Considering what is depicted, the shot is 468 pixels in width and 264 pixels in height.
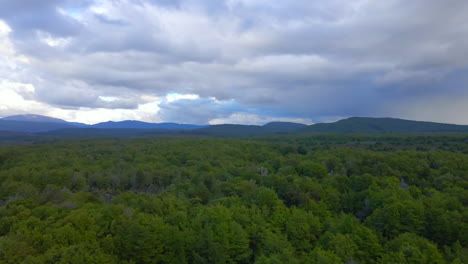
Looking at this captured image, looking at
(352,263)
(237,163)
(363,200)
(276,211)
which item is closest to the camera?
(352,263)

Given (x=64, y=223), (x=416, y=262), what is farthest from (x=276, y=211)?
(x=64, y=223)

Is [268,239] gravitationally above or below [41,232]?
below

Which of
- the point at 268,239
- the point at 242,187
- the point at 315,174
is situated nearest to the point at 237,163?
the point at 315,174

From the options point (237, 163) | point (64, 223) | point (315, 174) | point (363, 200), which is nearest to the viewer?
point (64, 223)

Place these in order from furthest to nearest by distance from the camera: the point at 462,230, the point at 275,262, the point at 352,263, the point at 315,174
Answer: the point at 315,174 < the point at 462,230 < the point at 352,263 < the point at 275,262

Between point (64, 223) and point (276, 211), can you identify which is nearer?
point (64, 223)

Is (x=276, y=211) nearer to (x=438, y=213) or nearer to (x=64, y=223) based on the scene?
(x=438, y=213)

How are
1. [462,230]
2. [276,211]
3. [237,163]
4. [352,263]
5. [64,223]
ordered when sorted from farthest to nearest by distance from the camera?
[237,163], [276,211], [462,230], [64,223], [352,263]

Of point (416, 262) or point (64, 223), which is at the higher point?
point (64, 223)

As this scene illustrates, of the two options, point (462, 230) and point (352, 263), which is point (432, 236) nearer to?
point (462, 230)
